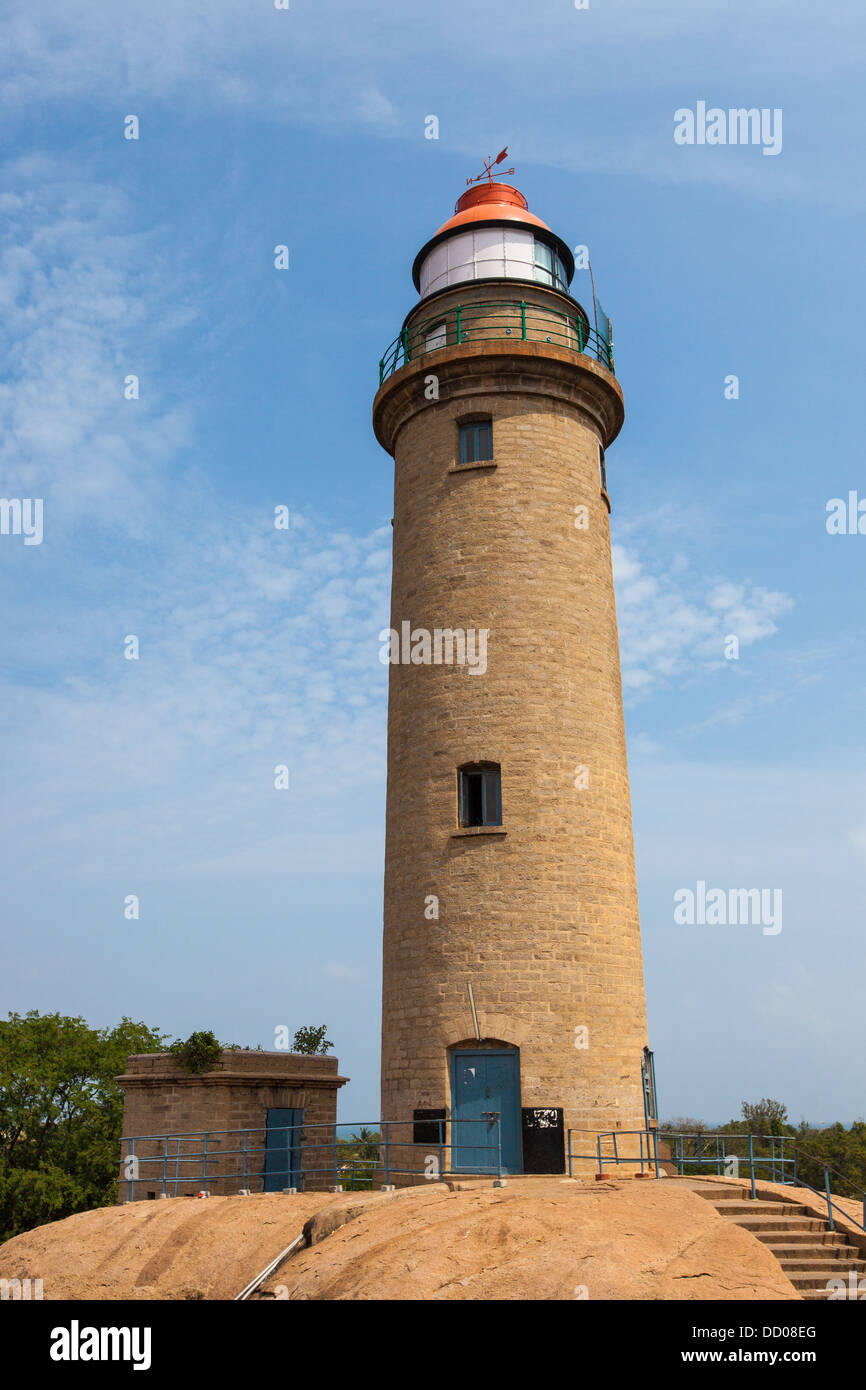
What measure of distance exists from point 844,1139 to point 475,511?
60702 millimetres

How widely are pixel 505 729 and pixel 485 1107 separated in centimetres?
672

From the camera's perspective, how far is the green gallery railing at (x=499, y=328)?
22.4 metres

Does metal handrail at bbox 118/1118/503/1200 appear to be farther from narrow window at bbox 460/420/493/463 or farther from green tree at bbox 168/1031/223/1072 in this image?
narrow window at bbox 460/420/493/463

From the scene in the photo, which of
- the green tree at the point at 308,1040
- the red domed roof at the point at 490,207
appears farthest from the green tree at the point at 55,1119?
the red domed roof at the point at 490,207

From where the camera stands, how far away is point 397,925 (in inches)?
800

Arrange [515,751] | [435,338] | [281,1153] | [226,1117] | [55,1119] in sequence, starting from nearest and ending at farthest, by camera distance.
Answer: [515,751], [435,338], [226,1117], [281,1153], [55,1119]

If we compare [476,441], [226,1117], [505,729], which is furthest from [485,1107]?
[476,441]

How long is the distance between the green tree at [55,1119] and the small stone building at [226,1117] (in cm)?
1345

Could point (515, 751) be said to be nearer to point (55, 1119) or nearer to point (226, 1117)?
point (226, 1117)

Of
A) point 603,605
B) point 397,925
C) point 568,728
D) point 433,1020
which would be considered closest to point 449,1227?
point 433,1020

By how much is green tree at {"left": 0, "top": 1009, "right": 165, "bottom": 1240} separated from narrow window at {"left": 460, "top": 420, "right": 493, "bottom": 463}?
26.7 m

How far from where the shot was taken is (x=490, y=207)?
24.3m

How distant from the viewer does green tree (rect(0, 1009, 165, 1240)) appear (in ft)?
122

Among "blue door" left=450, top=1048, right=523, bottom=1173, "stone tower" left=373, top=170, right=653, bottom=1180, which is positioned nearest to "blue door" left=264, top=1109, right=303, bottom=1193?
"stone tower" left=373, top=170, right=653, bottom=1180
